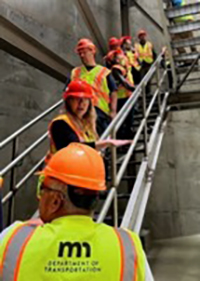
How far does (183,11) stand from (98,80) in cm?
233

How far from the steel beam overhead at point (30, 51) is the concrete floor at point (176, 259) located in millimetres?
2926

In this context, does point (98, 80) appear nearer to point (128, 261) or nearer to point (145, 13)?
point (128, 261)

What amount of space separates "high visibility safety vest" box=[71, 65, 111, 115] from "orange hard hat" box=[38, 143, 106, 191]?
5.80ft

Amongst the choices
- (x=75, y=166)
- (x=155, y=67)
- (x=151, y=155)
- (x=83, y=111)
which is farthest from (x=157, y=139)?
(x=75, y=166)

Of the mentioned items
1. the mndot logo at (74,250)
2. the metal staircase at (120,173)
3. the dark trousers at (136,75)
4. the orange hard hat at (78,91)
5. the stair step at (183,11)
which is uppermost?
the stair step at (183,11)

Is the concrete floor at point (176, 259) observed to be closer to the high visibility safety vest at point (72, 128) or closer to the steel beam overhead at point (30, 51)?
the high visibility safety vest at point (72, 128)

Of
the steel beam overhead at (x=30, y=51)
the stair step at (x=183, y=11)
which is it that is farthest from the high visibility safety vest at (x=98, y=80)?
the stair step at (x=183, y=11)

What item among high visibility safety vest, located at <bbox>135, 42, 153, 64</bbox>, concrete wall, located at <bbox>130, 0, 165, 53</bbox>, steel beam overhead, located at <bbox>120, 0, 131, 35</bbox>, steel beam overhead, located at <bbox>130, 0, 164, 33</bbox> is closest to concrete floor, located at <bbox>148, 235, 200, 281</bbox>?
high visibility safety vest, located at <bbox>135, 42, 153, 64</bbox>

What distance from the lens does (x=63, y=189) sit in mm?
858

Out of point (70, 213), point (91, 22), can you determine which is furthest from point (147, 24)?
point (70, 213)

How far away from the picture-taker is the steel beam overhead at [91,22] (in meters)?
5.57

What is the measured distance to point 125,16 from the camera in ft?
22.8

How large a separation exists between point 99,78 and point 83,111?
0.92 meters

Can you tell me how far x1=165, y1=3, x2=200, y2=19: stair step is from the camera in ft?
13.8
